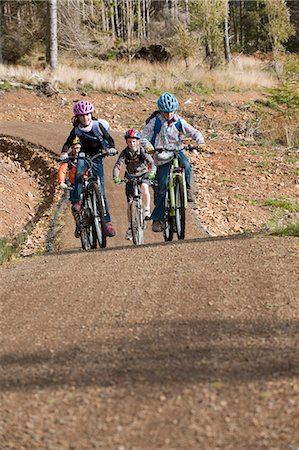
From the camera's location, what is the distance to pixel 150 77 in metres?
33.5

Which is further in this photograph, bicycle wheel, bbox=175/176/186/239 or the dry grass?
the dry grass

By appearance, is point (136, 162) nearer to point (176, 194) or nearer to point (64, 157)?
point (176, 194)

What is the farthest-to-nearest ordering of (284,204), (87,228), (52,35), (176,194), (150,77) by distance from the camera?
(150,77)
(52,35)
(284,204)
(87,228)
(176,194)

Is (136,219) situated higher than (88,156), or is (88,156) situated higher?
(88,156)

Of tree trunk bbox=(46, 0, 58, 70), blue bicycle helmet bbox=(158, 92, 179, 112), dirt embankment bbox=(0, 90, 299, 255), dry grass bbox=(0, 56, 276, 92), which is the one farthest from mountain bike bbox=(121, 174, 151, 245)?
tree trunk bbox=(46, 0, 58, 70)

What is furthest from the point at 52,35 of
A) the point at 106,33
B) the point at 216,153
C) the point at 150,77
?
the point at 106,33

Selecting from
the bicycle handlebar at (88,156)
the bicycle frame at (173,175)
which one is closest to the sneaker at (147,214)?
the bicycle frame at (173,175)

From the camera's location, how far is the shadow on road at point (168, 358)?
3.90 m

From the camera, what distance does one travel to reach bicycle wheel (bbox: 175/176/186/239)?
10172 millimetres

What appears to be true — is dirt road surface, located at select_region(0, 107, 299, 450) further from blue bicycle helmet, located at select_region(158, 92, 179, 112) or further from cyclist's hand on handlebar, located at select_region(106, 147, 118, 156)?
blue bicycle helmet, located at select_region(158, 92, 179, 112)

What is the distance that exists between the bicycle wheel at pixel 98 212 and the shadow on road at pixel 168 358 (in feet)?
17.2

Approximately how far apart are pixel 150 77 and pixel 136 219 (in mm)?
23868

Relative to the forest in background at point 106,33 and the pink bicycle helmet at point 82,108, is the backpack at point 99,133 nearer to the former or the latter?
the pink bicycle helmet at point 82,108

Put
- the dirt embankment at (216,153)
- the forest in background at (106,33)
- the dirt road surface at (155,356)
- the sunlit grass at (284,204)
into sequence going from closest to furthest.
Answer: the dirt road surface at (155,356), the dirt embankment at (216,153), the sunlit grass at (284,204), the forest in background at (106,33)
